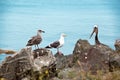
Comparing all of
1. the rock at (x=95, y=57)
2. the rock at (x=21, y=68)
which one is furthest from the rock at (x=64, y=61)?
the rock at (x=21, y=68)

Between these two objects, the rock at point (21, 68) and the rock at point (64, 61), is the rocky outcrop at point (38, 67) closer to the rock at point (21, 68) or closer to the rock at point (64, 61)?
the rock at point (21, 68)

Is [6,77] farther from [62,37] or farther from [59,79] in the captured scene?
[62,37]

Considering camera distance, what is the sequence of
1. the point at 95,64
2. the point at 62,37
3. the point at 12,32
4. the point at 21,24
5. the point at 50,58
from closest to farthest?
the point at 50,58
the point at 95,64
the point at 62,37
the point at 12,32
the point at 21,24

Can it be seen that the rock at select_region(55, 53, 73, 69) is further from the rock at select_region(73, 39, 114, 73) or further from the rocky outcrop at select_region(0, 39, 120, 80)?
the rocky outcrop at select_region(0, 39, 120, 80)

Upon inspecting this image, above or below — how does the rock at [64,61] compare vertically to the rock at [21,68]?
below

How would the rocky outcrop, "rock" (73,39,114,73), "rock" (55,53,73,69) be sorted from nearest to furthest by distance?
the rocky outcrop → "rock" (73,39,114,73) → "rock" (55,53,73,69)

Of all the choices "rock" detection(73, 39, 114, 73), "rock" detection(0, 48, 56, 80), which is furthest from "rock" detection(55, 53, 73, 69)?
"rock" detection(0, 48, 56, 80)

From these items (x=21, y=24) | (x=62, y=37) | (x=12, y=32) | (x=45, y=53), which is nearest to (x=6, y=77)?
(x=45, y=53)

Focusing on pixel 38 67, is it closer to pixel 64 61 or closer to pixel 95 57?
pixel 95 57

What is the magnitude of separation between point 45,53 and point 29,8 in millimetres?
43937

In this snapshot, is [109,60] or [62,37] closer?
[109,60]

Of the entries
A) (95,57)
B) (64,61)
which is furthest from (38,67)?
(64,61)

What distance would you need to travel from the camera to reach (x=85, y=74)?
934 centimetres

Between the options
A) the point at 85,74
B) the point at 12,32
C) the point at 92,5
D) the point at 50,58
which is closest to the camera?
the point at 85,74
